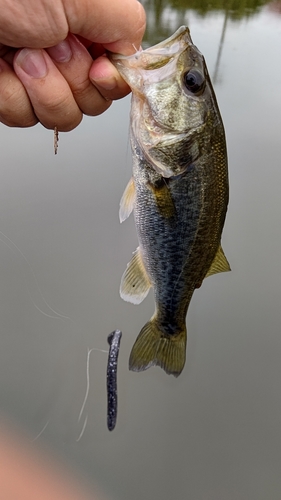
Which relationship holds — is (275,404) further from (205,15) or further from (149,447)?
(205,15)

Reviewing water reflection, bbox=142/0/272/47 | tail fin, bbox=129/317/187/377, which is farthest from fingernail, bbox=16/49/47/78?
water reflection, bbox=142/0/272/47

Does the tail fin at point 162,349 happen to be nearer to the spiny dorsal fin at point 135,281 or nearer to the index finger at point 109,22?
the spiny dorsal fin at point 135,281

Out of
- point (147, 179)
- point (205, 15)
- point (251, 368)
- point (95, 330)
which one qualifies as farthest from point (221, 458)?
point (205, 15)

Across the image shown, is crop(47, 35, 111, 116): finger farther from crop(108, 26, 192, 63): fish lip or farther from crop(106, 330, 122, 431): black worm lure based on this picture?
crop(106, 330, 122, 431): black worm lure

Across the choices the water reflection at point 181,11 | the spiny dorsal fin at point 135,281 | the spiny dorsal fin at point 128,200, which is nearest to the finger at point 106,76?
→ the spiny dorsal fin at point 128,200

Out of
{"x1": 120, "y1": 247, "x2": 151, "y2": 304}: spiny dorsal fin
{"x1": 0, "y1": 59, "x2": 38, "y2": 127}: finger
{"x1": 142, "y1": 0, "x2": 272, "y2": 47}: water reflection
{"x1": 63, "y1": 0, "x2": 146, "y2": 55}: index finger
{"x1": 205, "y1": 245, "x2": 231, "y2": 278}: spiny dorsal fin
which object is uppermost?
{"x1": 142, "y1": 0, "x2": 272, "y2": 47}: water reflection
